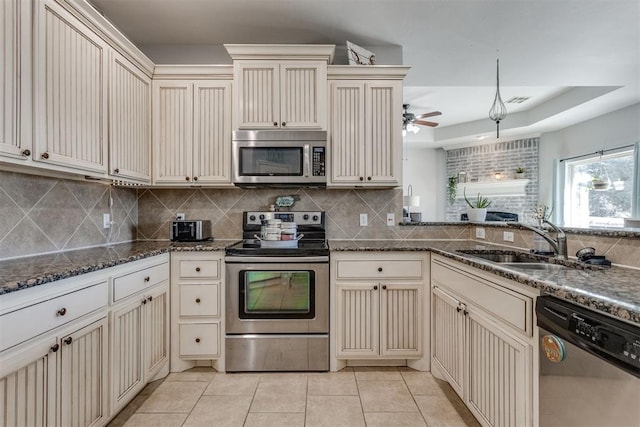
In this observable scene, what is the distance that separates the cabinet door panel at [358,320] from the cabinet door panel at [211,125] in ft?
4.79

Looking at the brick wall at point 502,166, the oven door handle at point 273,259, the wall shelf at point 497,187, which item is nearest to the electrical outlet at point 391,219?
the oven door handle at point 273,259

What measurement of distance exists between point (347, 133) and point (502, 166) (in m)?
5.32

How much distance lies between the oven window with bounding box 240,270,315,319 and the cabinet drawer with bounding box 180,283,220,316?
0.20 metres

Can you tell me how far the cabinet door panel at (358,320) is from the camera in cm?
224

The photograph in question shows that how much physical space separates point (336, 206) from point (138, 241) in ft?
5.81

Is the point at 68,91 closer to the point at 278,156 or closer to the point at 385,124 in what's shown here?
the point at 278,156

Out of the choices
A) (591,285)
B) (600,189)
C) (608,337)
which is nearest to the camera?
(608,337)

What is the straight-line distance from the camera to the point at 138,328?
73.0 inches

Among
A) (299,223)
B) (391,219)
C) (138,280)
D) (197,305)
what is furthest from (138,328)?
(391,219)

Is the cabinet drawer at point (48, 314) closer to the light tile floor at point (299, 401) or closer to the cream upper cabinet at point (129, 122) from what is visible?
the light tile floor at point (299, 401)

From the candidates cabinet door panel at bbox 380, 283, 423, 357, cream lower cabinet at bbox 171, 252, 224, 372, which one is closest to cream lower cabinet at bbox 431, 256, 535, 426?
cabinet door panel at bbox 380, 283, 423, 357

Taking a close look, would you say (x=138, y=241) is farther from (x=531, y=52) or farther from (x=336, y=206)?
(x=531, y=52)

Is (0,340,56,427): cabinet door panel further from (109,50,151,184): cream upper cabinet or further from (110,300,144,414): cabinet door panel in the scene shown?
(109,50,151,184): cream upper cabinet

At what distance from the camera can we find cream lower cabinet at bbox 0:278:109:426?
3.61 feet
